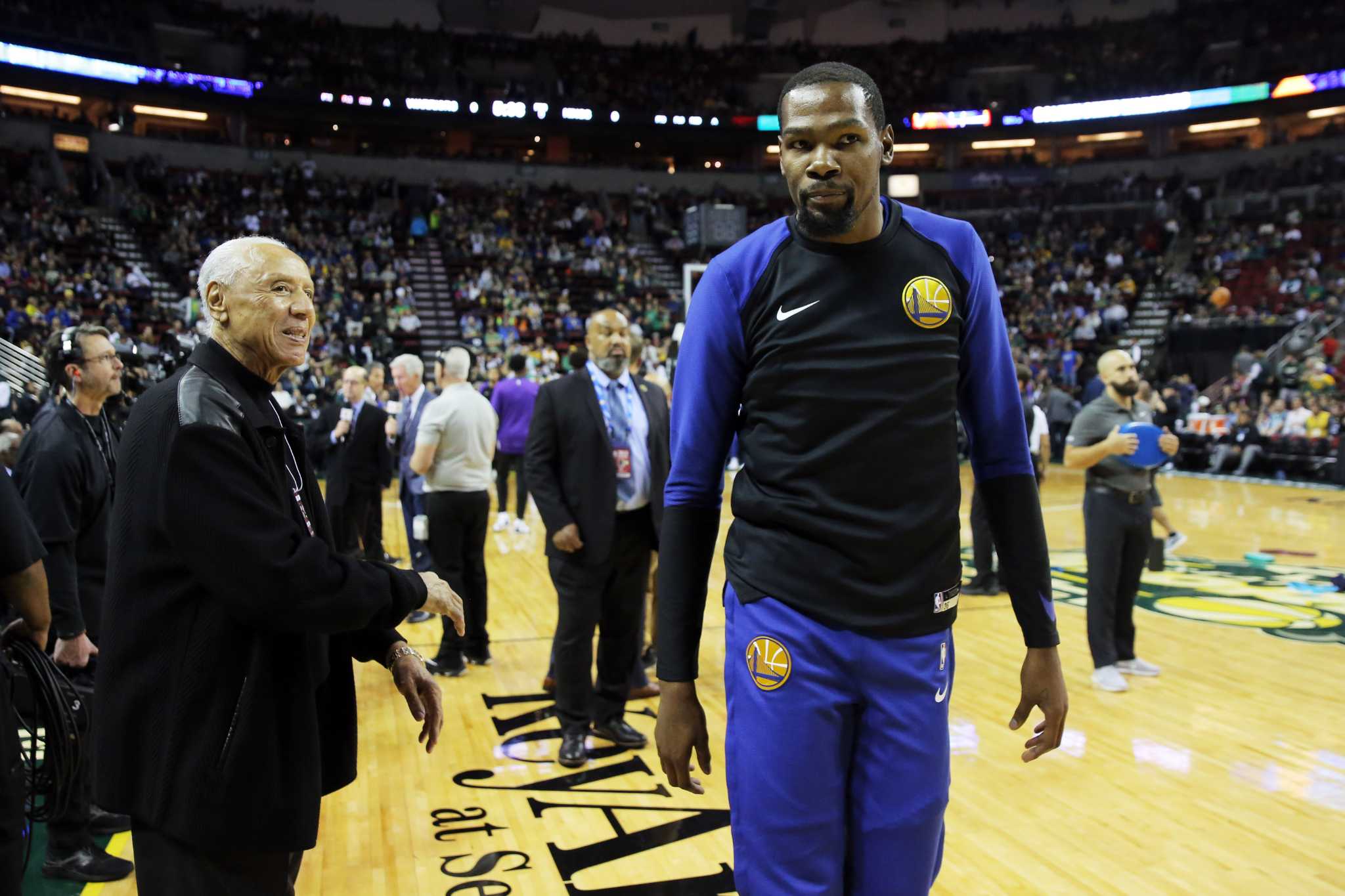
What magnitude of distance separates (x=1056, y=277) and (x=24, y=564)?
28.5 meters

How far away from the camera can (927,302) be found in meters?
1.82

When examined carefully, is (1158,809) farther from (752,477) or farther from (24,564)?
(24,564)

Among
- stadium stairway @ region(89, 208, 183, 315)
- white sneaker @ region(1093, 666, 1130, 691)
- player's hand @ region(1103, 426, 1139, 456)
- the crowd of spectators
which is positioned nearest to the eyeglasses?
player's hand @ region(1103, 426, 1139, 456)

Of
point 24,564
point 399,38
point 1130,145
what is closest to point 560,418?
point 24,564

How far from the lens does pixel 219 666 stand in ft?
5.71

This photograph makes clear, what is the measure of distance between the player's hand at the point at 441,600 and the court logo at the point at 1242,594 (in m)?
5.12

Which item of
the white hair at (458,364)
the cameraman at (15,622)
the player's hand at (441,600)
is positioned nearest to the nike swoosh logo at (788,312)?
the player's hand at (441,600)

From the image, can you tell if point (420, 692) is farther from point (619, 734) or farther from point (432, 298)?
point (432, 298)

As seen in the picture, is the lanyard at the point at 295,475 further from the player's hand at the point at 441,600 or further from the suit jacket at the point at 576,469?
the suit jacket at the point at 576,469

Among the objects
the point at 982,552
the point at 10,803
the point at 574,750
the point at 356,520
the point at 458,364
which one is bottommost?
the point at 574,750

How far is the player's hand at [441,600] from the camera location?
6.53 feet

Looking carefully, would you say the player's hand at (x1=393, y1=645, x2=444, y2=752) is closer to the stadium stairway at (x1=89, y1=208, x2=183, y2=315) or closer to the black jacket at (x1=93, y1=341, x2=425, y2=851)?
the black jacket at (x1=93, y1=341, x2=425, y2=851)

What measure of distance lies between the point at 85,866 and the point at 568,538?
2075mm

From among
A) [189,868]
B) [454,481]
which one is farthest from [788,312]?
[454,481]
